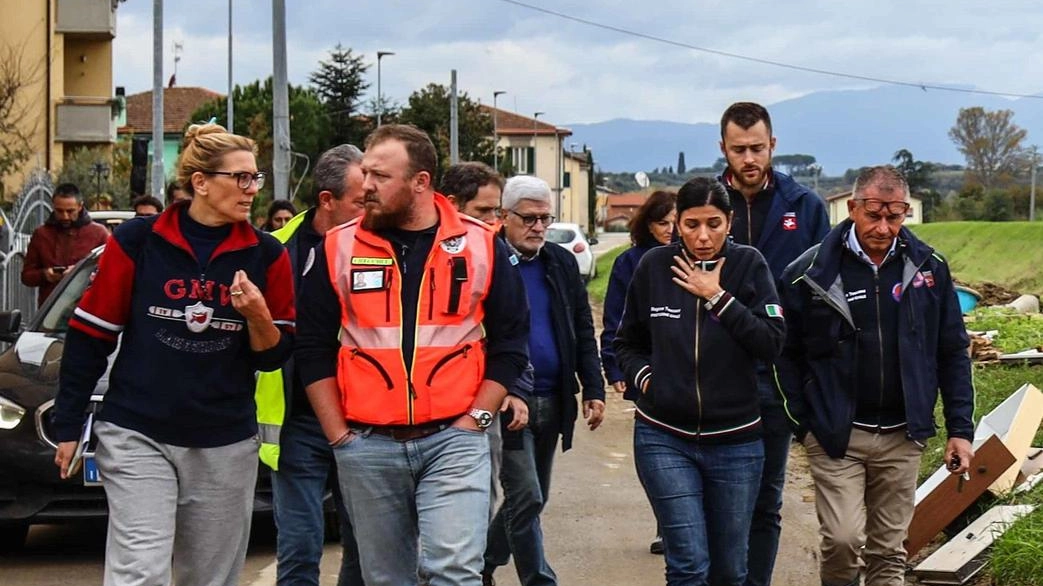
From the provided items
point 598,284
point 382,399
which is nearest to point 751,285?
point 382,399

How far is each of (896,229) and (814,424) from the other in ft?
2.82

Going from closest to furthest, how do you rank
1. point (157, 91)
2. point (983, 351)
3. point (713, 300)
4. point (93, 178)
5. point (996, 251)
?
point (713, 300), point (983, 351), point (157, 91), point (93, 178), point (996, 251)

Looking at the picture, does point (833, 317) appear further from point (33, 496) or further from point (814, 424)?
point (33, 496)

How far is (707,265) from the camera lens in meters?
5.98

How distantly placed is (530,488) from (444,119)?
66029mm

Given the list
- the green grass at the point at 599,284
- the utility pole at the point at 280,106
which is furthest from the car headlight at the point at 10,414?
the green grass at the point at 599,284

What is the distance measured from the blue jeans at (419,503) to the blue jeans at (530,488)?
162cm

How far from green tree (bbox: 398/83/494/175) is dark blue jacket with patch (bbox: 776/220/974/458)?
207 ft

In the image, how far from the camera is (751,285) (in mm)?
5984

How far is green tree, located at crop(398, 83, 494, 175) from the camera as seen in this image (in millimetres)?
71312

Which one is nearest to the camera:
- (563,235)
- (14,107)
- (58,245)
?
(58,245)

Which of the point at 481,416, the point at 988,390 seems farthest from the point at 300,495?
the point at 988,390

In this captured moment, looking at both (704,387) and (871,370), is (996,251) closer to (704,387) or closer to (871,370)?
(871,370)

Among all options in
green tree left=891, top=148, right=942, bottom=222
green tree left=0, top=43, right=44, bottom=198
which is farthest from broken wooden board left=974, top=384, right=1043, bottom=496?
green tree left=891, top=148, right=942, bottom=222
